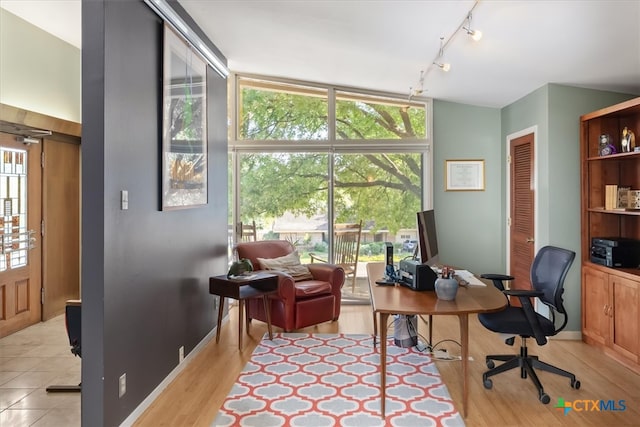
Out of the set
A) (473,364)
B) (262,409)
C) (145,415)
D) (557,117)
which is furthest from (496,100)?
(145,415)

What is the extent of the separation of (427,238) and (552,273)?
92cm

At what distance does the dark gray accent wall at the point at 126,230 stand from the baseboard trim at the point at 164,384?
0.04m

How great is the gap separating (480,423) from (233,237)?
3676mm

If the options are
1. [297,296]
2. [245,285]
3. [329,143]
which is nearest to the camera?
[245,285]

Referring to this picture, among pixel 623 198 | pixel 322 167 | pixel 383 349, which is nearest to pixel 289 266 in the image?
pixel 322 167

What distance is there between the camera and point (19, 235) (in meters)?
4.25

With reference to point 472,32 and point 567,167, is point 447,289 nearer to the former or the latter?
point 472,32

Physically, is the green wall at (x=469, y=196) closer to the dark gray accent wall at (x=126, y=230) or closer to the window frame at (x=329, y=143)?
the window frame at (x=329, y=143)

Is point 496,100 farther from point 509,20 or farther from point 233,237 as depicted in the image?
point 233,237

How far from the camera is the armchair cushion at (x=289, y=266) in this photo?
446cm

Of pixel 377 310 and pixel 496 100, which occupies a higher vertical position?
pixel 496 100

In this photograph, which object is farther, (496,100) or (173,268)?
(496,100)

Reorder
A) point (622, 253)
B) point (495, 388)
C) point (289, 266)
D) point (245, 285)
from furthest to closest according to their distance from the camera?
point (289, 266)
point (245, 285)
point (622, 253)
point (495, 388)

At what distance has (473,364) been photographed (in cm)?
337
